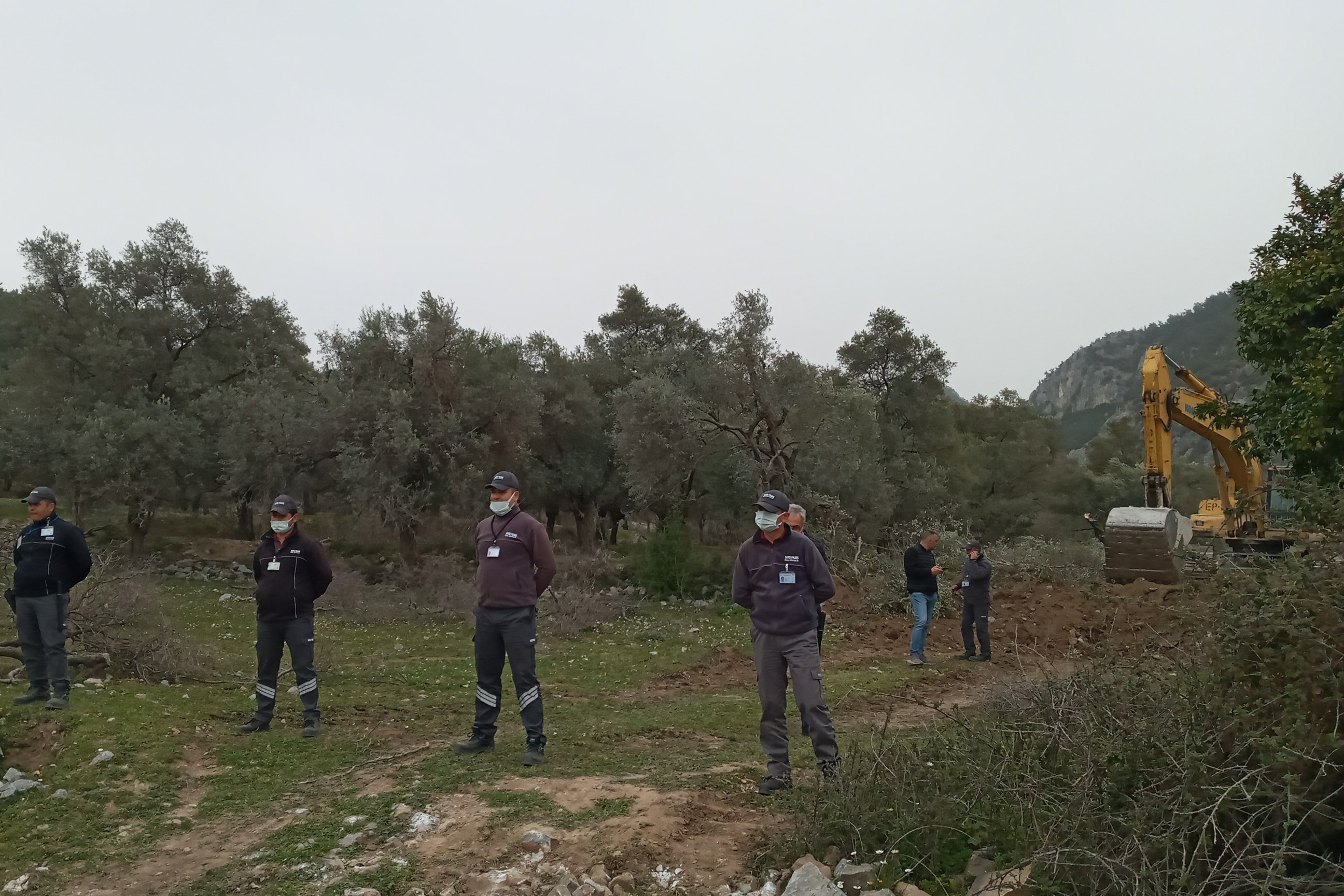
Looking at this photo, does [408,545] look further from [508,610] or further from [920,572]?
[508,610]

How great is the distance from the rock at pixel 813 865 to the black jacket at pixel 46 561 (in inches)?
264

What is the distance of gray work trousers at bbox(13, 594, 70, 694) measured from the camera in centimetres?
733

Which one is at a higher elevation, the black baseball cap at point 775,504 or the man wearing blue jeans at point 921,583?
the black baseball cap at point 775,504

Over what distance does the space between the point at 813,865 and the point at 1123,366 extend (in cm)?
14584

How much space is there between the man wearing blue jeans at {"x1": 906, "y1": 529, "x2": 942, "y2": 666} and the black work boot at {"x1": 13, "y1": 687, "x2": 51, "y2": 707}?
968cm

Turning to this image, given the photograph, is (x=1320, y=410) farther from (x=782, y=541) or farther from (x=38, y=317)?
(x=38, y=317)

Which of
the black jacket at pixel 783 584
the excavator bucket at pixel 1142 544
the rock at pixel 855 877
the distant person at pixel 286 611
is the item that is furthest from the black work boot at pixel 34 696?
the excavator bucket at pixel 1142 544

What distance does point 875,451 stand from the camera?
28.6 metres

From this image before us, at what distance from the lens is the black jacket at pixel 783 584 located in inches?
222

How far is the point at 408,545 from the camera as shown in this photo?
22.2m

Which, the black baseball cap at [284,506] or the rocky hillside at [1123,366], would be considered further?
the rocky hillside at [1123,366]

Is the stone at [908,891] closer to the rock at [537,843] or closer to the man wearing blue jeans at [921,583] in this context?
the rock at [537,843]

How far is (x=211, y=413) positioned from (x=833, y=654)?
1909cm

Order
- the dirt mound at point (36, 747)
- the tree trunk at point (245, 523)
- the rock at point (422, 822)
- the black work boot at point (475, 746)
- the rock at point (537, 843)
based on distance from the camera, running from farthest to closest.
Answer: the tree trunk at point (245, 523), the black work boot at point (475, 746), the dirt mound at point (36, 747), the rock at point (422, 822), the rock at point (537, 843)
